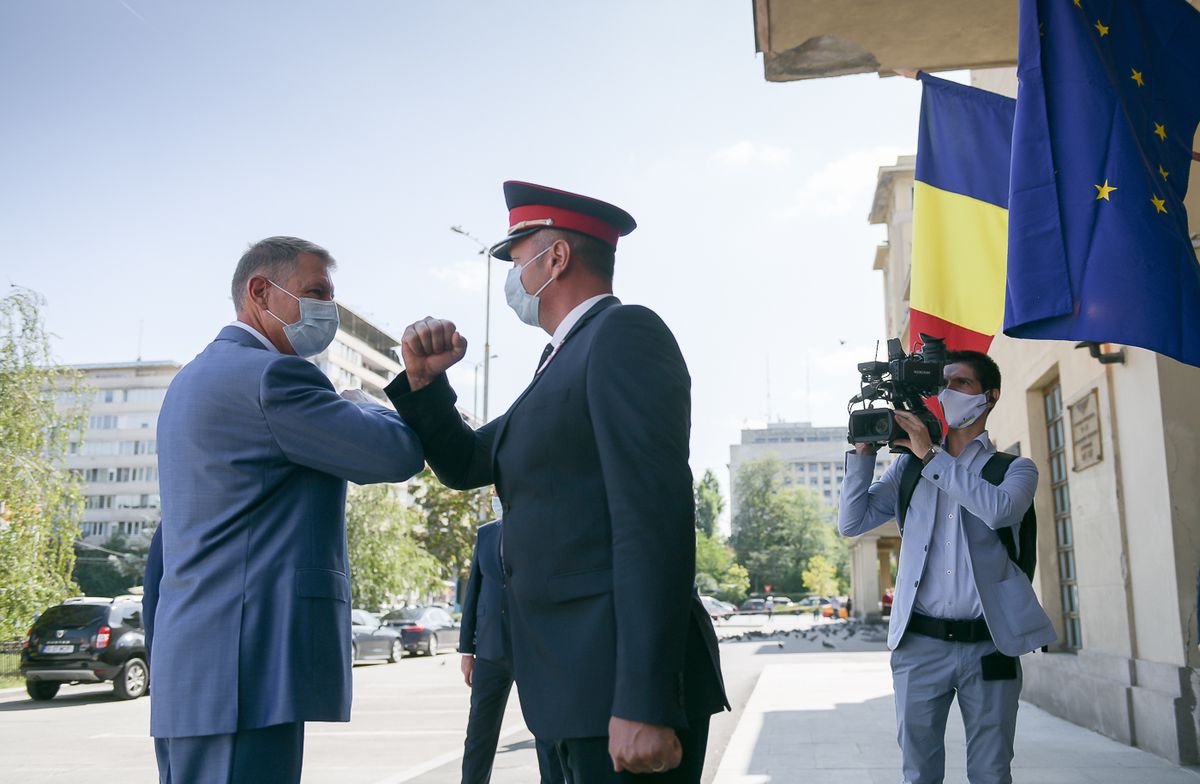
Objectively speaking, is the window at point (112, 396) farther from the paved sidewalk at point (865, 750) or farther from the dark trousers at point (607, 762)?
the dark trousers at point (607, 762)

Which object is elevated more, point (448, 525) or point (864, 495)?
point (448, 525)

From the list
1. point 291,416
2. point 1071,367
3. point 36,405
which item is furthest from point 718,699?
point 36,405

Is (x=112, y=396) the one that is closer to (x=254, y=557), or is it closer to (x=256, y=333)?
(x=256, y=333)

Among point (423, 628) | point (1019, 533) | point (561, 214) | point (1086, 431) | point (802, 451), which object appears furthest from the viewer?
point (802, 451)

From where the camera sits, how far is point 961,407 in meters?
4.41

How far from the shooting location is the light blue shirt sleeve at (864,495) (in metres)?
4.54

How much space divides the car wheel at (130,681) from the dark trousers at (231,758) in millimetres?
15672

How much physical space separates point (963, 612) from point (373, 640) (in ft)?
79.0

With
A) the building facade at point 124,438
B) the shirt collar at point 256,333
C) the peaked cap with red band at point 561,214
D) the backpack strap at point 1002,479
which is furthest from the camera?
the building facade at point 124,438

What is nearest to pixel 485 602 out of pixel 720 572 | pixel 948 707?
pixel 948 707

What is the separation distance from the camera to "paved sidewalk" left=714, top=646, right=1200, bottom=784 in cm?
668

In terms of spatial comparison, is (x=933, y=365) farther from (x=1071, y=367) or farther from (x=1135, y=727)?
(x=1071, y=367)

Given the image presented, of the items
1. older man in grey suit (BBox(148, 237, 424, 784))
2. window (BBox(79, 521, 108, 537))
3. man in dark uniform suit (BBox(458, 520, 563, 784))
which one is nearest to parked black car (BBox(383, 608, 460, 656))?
man in dark uniform suit (BBox(458, 520, 563, 784))

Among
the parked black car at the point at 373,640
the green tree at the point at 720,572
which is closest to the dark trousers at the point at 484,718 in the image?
the parked black car at the point at 373,640
